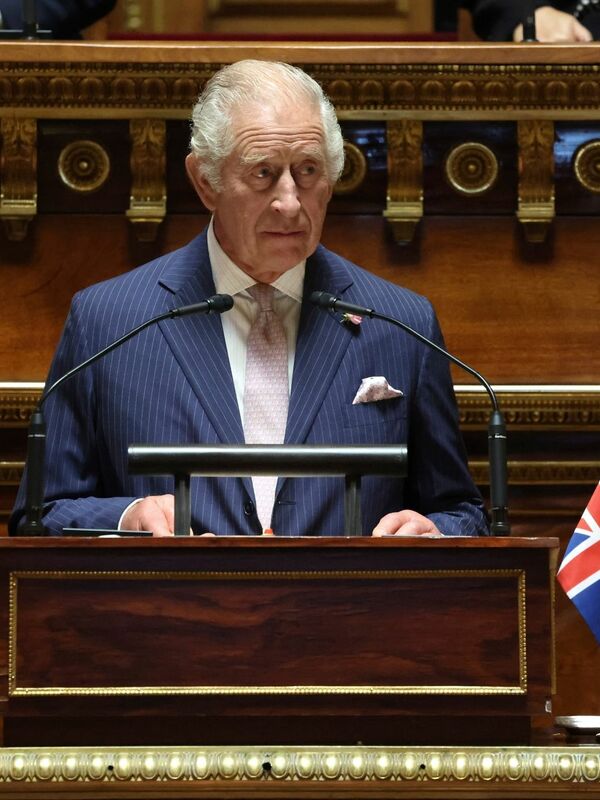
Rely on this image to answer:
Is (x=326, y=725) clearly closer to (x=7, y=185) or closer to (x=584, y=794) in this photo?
(x=584, y=794)

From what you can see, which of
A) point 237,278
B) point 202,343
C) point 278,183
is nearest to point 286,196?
point 278,183

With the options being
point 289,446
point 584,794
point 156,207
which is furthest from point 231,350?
point 584,794

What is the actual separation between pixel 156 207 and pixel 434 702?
176 centimetres

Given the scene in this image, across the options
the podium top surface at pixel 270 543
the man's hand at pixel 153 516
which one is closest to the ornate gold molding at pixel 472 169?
the man's hand at pixel 153 516

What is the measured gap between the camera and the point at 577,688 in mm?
3508

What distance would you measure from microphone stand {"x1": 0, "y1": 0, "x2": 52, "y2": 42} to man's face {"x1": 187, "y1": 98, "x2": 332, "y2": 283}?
0.74 meters

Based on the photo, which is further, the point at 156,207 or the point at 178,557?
the point at 156,207

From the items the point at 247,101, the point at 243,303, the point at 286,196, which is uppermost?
the point at 247,101

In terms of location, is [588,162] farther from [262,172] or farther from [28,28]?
[28,28]

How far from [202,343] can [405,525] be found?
0.65 meters

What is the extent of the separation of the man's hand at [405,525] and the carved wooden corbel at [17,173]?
131cm

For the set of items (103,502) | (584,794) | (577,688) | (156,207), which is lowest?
(577,688)

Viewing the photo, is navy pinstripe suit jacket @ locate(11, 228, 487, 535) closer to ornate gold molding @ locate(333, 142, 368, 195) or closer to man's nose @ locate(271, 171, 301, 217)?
man's nose @ locate(271, 171, 301, 217)

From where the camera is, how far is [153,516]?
2.55 metres
